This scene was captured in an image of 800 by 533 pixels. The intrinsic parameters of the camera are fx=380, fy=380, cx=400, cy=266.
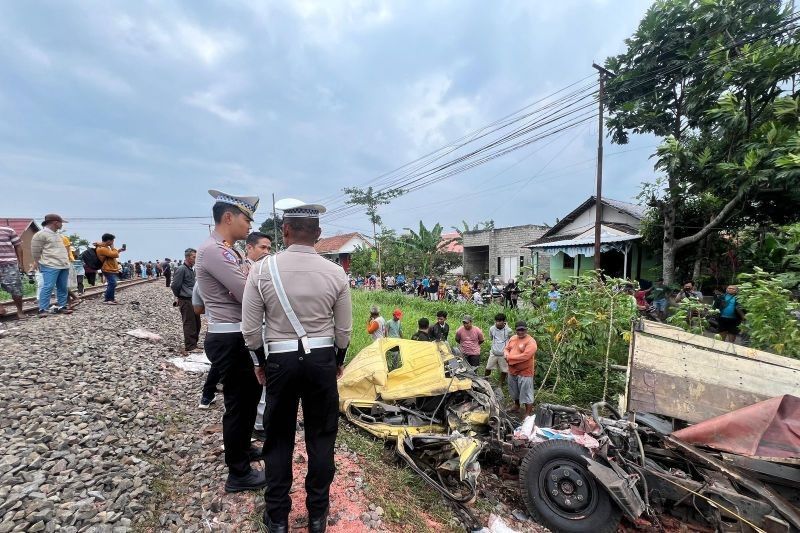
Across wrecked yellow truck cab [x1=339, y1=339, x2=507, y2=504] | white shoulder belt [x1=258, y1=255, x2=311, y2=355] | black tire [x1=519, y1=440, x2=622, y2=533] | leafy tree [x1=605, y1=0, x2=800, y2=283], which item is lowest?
black tire [x1=519, y1=440, x2=622, y2=533]

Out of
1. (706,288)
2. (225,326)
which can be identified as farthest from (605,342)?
(706,288)

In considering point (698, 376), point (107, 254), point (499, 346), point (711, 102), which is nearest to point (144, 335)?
point (107, 254)

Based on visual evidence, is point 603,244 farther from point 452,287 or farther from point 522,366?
point 522,366

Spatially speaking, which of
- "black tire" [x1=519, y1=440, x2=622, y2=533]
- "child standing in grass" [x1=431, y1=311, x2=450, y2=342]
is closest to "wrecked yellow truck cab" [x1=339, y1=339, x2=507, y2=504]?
"black tire" [x1=519, y1=440, x2=622, y2=533]

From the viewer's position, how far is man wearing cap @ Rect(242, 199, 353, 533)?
7.28 feet

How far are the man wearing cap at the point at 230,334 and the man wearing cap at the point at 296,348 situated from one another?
43cm

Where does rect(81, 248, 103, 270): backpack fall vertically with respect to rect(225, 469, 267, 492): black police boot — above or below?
above

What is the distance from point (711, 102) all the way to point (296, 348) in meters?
16.4

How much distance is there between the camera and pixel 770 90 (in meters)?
10.8

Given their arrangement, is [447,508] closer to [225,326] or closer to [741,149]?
[225,326]

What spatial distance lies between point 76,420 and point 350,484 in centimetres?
250

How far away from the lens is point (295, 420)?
2295mm

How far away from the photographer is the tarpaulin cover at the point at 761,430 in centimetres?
334

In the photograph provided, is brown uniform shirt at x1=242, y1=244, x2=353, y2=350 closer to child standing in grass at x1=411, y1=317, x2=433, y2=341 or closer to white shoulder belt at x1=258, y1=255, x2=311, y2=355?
white shoulder belt at x1=258, y1=255, x2=311, y2=355
